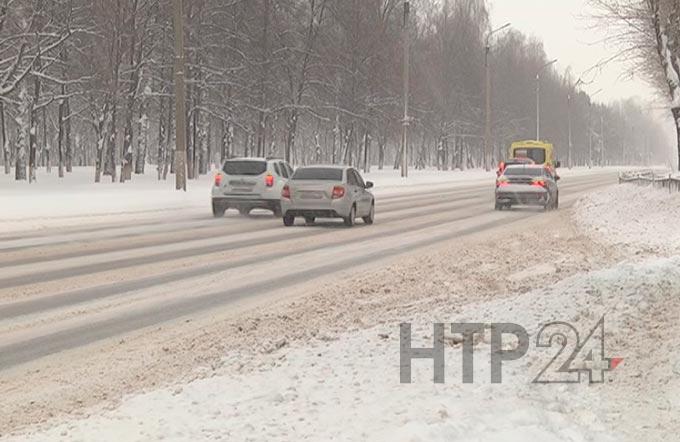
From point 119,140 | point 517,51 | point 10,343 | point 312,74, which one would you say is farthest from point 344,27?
point 517,51

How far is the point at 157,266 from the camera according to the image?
11.6m

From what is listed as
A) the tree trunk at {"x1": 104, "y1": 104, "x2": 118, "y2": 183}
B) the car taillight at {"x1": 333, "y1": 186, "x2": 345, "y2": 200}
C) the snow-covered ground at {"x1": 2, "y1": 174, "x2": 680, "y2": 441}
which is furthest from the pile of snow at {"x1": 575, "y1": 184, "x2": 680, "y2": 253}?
the tree trunk at {"x1": 104, "y1": 104, "x2": 118, "y2": 183}

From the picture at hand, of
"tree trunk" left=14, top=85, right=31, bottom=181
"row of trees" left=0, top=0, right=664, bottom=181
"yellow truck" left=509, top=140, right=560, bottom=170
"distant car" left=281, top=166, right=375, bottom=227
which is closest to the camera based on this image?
"distant car" left=281, top=166, right=375, bottom=227

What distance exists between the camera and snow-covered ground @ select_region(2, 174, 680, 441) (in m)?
4.30

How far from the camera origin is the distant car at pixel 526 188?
83.3 ft

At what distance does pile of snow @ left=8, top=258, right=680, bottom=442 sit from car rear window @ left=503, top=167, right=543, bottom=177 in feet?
65.6

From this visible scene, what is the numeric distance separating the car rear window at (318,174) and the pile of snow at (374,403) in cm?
1306

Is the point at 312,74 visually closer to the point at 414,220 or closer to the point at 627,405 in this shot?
the point at 414,220

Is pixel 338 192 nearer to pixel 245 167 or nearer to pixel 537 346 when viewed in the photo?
pixel 245 167

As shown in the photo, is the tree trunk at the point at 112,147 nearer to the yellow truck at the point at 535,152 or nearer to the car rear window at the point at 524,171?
the yellow truck at the point at 535,152

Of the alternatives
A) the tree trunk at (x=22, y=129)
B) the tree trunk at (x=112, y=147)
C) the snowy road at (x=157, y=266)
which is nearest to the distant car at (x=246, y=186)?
the snowy road at (x=157, y=266)

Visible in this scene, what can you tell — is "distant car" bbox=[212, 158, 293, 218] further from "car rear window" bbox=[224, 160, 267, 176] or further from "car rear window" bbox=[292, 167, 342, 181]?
"car rear window" bbox=[292, 167, 342, 181]

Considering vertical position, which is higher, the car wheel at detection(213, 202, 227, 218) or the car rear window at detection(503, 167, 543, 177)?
the car rear window at detection(503, 167, 543, 177)

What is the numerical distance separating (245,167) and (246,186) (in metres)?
0.56
